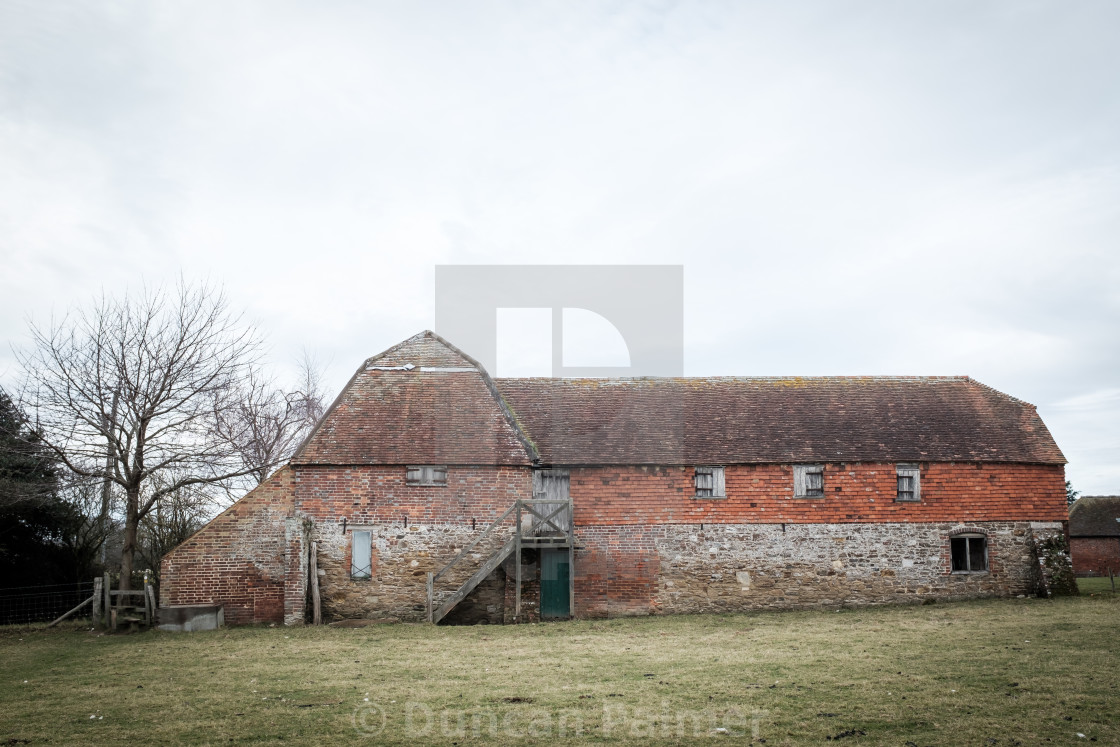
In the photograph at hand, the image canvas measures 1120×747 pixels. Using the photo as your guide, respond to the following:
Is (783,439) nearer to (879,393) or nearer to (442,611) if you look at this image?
(879,393)

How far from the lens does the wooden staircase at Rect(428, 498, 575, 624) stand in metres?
19.8

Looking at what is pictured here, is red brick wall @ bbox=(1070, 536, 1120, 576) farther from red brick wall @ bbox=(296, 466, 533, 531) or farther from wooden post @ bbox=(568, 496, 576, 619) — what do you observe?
red brick wall @ bbox=(296, 466, 533, 531)

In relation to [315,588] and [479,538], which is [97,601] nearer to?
[315,588]

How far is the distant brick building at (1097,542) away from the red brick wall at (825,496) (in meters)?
23.8

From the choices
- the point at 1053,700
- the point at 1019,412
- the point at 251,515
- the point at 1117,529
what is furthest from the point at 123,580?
the point at 1117,529

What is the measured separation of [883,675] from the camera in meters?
11.6

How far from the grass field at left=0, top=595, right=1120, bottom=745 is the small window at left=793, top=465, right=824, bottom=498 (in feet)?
15.6

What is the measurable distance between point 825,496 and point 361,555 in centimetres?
1304

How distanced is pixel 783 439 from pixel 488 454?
8.86 metres

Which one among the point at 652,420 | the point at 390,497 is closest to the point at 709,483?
the point at 652,420

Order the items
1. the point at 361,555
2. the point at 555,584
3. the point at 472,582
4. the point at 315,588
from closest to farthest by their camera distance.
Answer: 1. the point at 315,588
2. the point at 472,582
3. the point at 361,555
4. the point at 555,584

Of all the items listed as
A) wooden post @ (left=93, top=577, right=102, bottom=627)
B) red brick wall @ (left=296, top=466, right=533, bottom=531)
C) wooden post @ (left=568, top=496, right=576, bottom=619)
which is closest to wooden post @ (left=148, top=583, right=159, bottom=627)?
wooden post @ (left=93, top=577, right=102, bottom=627)

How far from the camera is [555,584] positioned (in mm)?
21188

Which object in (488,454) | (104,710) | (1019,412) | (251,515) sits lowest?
(104,710)
